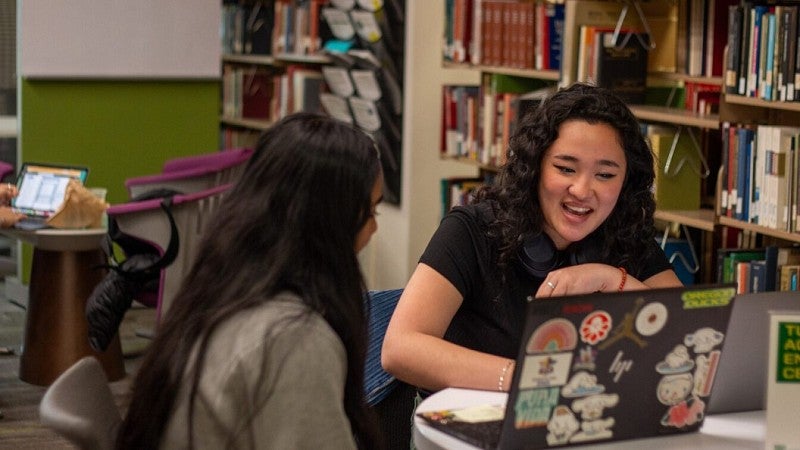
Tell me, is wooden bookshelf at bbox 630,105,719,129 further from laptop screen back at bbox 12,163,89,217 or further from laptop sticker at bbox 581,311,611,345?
laptop sticker at bbox 581,311,611,345

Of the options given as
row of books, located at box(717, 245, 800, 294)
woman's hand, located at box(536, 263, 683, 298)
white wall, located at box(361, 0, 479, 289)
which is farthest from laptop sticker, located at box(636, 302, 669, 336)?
white wall, located at box(361, 0, 479, 289)

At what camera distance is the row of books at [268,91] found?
23.9 ft

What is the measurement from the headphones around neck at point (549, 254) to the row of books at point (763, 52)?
1.55 m

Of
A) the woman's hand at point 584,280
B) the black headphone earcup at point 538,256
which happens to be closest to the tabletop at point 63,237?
the black headphone earcup at point 538,256

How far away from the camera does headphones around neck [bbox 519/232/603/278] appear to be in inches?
103

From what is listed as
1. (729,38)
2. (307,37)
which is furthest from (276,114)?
(729,38)

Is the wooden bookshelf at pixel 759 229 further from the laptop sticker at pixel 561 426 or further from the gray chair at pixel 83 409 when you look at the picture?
the gray chair at pixel 83 409

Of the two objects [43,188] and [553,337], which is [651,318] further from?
[43,188]

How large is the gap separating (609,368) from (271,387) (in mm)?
516

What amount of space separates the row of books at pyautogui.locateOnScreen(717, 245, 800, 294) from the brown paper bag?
2.41m

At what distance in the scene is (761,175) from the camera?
4.10 metres

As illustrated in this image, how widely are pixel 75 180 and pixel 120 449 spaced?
Answer: 3.51 meters

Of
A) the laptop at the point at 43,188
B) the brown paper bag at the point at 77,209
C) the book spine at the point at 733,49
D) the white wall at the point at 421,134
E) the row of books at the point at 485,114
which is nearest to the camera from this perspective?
the book spine at the point at 733,49

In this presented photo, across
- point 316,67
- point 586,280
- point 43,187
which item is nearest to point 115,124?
point 316,67
